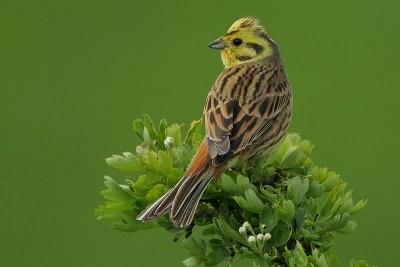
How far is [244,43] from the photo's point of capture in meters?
4.34

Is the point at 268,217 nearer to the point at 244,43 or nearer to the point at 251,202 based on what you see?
the point at 251,202

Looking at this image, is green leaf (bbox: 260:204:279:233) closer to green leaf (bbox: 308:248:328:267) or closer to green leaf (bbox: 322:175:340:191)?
green leaf (bbox: 308:248:328:267)

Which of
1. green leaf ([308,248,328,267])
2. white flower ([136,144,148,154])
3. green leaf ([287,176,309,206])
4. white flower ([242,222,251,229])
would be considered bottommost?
green leaf ([308,248,328,267])

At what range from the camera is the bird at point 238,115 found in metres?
3.09

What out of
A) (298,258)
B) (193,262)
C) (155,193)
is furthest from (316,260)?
(155,193)

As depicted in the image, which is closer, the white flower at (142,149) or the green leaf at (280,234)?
the green leaf at (280,234)

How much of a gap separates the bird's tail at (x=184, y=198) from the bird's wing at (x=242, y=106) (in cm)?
13

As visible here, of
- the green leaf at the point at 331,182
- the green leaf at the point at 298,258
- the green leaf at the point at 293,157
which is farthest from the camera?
the green leaf at the point at 293,157

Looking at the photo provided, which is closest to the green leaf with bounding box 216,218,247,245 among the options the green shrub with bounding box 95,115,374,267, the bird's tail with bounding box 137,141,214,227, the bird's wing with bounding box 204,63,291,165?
the green shrub with bounding box 95,115,374,267

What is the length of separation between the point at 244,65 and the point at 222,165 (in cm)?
101

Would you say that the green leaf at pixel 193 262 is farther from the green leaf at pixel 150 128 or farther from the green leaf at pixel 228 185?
the green leaf at pixel 150 128

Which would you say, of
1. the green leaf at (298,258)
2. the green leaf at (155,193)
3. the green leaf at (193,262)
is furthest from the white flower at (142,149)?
the green leaf at (298,258)

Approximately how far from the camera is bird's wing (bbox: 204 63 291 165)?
3.56 meters

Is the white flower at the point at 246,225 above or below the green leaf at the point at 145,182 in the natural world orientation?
below
